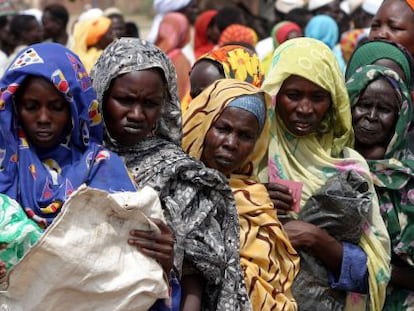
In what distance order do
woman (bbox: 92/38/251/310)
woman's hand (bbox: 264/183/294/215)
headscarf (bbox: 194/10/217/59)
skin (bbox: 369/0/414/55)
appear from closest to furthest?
woman (bbox: 92/38/251/310) → woman's hand (bbox: 264/183/294/215) → skin (bbox: 369/0/414/55) → headscarf (bbox: 194/10/217/59)

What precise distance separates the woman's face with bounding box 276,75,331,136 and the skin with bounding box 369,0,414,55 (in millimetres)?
1361

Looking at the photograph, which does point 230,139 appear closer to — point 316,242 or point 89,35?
point 316,242

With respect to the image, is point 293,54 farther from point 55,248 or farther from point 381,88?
point 55,248

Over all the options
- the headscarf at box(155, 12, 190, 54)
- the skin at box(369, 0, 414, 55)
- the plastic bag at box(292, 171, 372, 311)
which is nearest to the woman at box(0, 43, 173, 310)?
the plastic bag at box(292, 171, 372, 311)

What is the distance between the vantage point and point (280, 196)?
402 cm

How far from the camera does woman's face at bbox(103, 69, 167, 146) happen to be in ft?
11.4

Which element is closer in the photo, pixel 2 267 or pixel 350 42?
pixel 2 267

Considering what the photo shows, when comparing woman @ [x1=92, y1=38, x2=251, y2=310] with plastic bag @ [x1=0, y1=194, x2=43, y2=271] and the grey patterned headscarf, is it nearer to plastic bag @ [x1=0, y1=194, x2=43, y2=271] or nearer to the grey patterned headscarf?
the grey patterned headscarf

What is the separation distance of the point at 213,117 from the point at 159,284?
1.01 metres

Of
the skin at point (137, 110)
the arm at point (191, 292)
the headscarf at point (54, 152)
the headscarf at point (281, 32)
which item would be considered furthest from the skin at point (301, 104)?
the headscarf at point (281, 32)

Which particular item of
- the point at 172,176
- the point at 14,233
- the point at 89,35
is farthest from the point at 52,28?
the point at 14,233

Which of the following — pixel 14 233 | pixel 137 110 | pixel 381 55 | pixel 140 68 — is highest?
pixel 140 68

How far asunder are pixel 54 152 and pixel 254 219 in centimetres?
94

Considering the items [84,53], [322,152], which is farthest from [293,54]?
[84,53]
